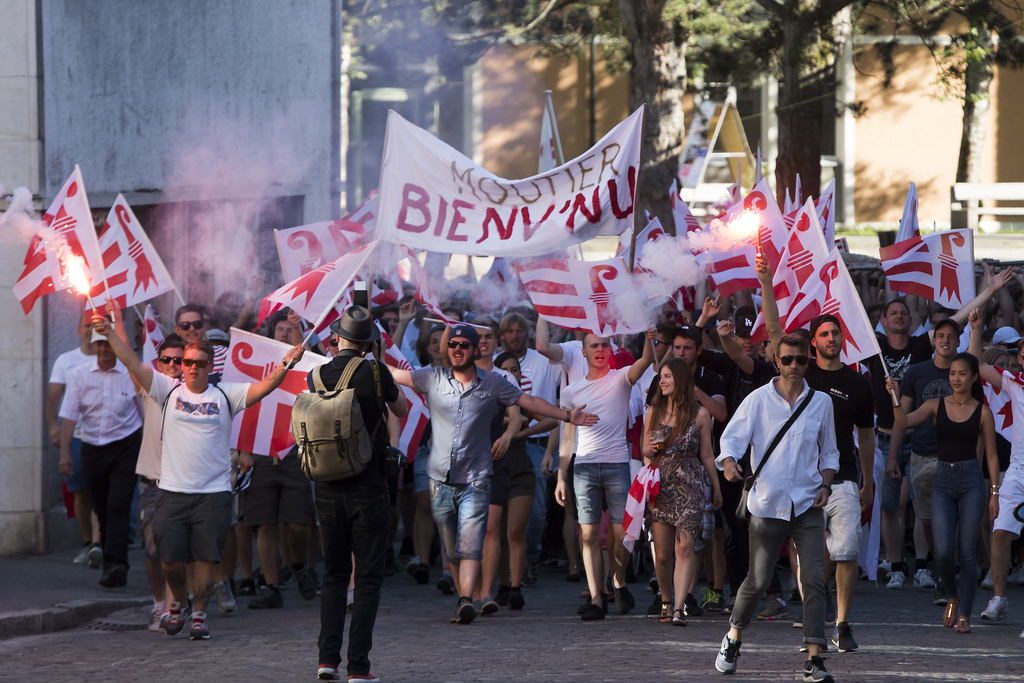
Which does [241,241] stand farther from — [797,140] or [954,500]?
[954,500]

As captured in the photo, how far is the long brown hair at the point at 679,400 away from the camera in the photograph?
839 cm

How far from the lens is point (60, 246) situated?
8.38m

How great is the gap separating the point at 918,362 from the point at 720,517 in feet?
7.49

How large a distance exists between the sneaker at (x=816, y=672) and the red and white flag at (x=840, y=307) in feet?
6.94

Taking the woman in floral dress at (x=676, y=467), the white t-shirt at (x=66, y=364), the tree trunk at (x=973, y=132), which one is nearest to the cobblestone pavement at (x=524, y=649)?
the woman in floral dress at (x=676, y=467)

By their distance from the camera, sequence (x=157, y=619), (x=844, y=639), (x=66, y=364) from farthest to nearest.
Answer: (x=66, y=364) < (x=157, y=619) < (x=844, y=639)

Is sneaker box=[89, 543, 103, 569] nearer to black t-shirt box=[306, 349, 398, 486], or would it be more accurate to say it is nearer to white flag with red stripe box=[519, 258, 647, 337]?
white flag with red stripe box=[519, 258, 647, 337]

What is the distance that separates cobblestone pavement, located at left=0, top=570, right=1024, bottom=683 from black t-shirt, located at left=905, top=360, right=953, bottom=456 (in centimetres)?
110

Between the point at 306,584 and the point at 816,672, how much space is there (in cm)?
391

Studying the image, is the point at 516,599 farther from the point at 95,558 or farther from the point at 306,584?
the point at 95,558

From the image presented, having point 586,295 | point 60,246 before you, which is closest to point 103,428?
point 60,246

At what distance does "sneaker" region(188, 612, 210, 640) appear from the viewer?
25.5 ft

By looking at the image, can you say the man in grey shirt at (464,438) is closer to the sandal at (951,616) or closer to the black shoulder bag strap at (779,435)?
the black shoulder bag strap at (779,435)

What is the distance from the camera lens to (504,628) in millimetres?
8141
